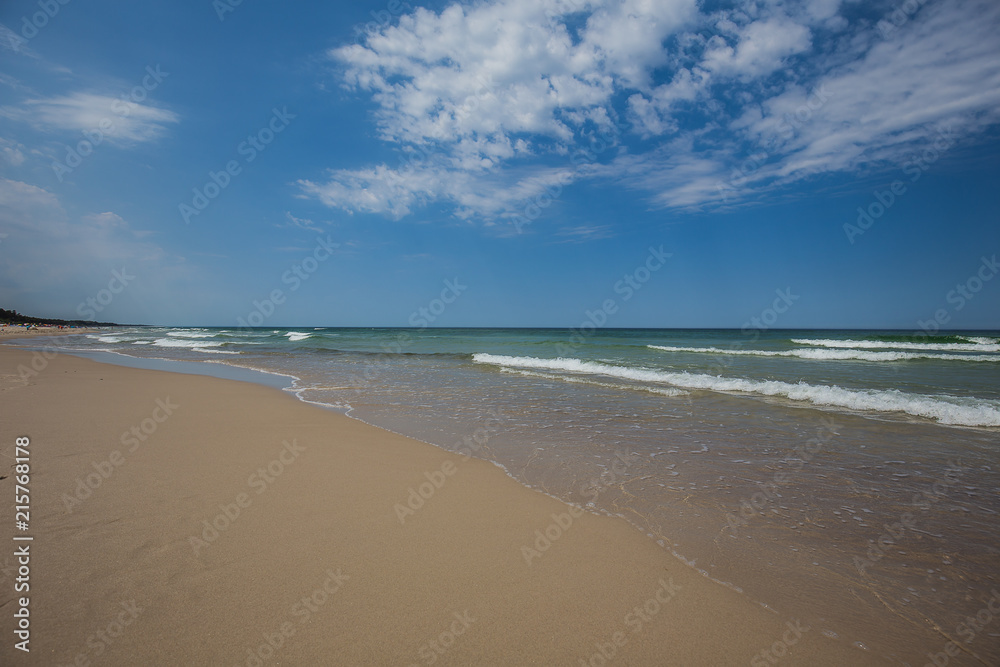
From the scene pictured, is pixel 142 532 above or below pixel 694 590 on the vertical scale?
above

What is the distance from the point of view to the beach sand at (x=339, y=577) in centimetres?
216

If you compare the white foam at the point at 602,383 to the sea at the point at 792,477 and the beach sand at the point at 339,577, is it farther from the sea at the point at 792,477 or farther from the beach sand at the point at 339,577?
the beach sand at the point at 339,577

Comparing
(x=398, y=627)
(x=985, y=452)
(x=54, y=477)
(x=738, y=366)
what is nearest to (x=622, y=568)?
(x=398, y=627)

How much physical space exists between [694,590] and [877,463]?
14.6 feet

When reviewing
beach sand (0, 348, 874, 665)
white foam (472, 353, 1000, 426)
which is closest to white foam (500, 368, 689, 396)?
white foam (472, 353, 1000, 426)

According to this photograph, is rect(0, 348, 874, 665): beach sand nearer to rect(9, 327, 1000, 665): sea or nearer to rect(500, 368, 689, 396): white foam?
rect(9, 327, 1000, 665): sea

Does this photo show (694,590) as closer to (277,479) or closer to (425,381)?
(277,479)

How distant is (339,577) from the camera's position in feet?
8.84

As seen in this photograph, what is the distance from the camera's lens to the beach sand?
2.16 m

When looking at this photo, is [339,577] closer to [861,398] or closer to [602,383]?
[602,383]

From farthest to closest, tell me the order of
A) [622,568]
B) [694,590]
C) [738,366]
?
[738,366]
[622,568]
[694,590]

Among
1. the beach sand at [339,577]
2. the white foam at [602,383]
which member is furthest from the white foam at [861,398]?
the beach sand at [339,577]

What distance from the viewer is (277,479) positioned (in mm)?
4395

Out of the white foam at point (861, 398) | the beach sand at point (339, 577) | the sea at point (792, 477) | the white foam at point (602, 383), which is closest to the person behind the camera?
the beach sand at point (339, 577)
